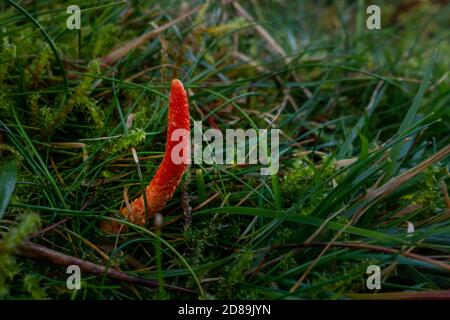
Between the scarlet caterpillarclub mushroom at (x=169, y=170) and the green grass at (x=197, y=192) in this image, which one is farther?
the green grass at (x=197, y=192)

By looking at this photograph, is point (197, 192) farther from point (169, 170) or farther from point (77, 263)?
point (77, 263)

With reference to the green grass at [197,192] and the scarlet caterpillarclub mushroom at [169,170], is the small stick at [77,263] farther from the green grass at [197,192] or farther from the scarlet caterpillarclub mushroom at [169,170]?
the scarlet caterpillarclub mushroom at [169,170]

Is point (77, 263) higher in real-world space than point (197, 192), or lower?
lower

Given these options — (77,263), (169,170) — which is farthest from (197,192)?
(77,263)

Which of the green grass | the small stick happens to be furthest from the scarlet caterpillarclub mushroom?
the small stick

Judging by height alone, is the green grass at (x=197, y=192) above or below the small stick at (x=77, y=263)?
above

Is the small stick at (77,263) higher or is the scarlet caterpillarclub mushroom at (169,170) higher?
the scarlet caterpillarclub mushroom at (169,170)

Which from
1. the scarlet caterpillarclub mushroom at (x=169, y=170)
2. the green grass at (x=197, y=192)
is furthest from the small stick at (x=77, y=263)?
the scarlet caterpillarclub mushroom at (x=169, y=170)
